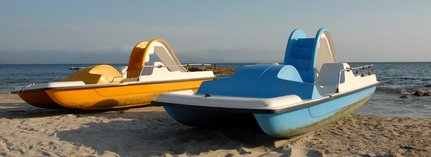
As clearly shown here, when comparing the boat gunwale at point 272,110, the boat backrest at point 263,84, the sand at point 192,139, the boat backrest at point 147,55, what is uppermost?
the boat backrest at point 147,55

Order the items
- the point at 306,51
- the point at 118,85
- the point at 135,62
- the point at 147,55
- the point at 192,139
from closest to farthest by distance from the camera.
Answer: the point at 192,139 < the point at 306,51 < the point at 118,85 < the point at 147,55 < the point at 135,62

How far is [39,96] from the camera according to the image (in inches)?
279

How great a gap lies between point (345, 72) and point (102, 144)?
4160mm

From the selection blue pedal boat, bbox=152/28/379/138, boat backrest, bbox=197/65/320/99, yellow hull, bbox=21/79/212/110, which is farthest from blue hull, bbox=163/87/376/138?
yellow hull, bbox=21/79/212/110

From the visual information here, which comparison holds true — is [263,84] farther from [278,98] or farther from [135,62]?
[135,62]

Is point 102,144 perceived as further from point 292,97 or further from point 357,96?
point 357,96

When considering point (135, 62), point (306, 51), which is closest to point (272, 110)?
point (306, 51)

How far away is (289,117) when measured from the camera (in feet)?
13.4

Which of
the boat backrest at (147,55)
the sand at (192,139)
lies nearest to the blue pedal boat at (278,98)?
the sand at (192,139)

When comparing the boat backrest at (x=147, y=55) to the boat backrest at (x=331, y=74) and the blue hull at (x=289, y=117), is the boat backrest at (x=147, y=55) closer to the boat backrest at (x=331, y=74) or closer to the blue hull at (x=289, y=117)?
the blue hull at (x=289, y=117)

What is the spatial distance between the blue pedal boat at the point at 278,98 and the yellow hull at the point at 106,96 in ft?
9.57

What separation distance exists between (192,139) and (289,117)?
5.03 feet

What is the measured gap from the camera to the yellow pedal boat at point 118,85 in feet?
23.0

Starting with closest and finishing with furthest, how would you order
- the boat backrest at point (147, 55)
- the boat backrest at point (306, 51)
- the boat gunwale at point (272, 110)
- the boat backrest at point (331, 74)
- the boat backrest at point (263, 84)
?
the boat gunwale at point (272, 110) → the boat backrest at point (263, 84) → the boat backrest at point (331, 74) → the boat backrest at point (306, 51) → the boat backrest at point (147, 55)
